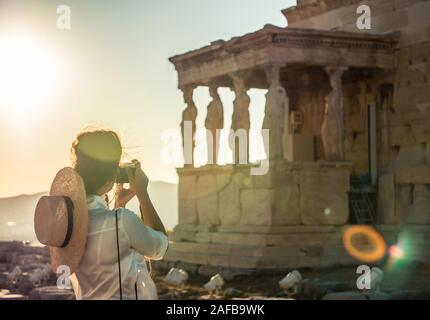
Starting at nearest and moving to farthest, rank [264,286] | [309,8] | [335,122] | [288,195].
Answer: [264,286] < [288,195] < [335,122] < [309,8]

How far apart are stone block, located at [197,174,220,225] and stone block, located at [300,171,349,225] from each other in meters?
2.03

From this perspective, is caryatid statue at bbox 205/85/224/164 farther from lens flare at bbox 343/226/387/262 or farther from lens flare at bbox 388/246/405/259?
lens flare at bbox 388/246/405/259

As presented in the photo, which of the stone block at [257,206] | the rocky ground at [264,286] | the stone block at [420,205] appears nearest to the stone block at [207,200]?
the stone block at [257,206]

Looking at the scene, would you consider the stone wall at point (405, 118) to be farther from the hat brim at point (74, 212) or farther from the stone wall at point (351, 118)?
the hat brim at point (74, 212)

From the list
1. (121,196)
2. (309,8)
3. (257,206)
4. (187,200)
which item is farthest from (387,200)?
(121,196)

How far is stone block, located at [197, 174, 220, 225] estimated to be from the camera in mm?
17016

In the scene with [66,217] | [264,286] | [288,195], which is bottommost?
[264,286]

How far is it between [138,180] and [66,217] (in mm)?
338

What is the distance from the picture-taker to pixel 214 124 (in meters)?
18.0

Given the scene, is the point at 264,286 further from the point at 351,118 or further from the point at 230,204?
the point at 351,118

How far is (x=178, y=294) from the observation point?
43.2 ft

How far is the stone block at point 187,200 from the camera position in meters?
17.7

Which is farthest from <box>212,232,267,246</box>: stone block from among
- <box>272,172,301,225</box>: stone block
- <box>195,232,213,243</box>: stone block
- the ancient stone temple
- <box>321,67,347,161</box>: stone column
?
<box>321,67,347,161</box>: stone column
